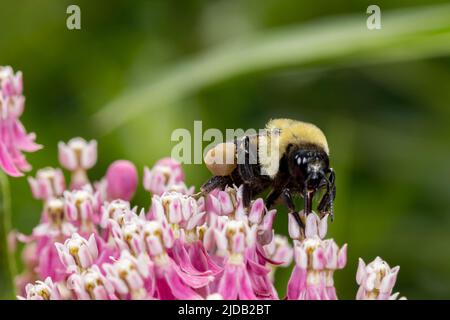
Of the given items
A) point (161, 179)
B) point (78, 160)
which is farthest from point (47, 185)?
point (161, 179)

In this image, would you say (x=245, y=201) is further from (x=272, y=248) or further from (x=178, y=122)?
(x=178, y=122)

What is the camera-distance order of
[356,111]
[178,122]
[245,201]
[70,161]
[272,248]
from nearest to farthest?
[245,201] → [272,248] → [70,161] → [178,122] → [356,111]

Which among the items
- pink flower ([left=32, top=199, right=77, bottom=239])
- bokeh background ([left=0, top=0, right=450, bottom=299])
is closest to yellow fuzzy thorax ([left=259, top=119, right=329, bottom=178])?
pink flower ([left=32, top=199, right=77, bottom=239])

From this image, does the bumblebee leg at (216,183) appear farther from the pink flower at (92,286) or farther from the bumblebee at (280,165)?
the pink flower at (92,286)

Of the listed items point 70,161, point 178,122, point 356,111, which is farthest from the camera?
point 356,111

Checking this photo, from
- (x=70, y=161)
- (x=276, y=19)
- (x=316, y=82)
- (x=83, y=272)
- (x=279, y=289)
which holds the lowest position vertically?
(x=279, y=289)

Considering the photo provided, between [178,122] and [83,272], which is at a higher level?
[178,122]

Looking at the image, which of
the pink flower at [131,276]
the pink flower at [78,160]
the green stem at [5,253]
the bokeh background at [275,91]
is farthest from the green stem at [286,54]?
the pink flower at [131,276]

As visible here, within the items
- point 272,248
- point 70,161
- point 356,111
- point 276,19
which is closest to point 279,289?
point 272,248
